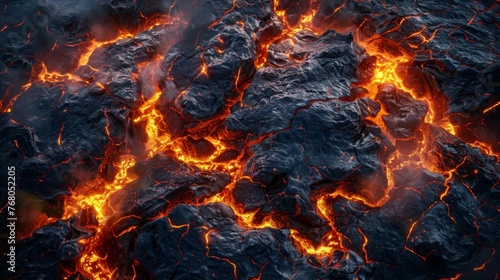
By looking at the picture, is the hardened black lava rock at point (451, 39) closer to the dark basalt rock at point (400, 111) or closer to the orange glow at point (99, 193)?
the dark basalt rock at point (400, 111)

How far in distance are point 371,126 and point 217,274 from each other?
3000mm

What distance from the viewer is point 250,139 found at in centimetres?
462

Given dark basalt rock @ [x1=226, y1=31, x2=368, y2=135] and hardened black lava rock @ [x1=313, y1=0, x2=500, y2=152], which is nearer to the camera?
dark basalt rock @ [x1=226, y1=31, x2=368, y2=135]

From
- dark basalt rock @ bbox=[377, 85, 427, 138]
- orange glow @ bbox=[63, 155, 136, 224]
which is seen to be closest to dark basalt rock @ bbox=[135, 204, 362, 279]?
orange glow @ bbox=[63, 155, 136, 224]

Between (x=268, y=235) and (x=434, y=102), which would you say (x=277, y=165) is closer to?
(x=268, y=235)

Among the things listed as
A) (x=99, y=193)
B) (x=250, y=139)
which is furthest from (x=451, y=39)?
(x=99, y=193)

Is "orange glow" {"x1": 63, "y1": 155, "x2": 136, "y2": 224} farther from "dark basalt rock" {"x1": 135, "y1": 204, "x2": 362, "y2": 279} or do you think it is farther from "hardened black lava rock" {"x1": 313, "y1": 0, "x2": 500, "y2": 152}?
"hardened black lava rock" {"x1": 313, "y1": 0, "x2": 500, "y2": 152}

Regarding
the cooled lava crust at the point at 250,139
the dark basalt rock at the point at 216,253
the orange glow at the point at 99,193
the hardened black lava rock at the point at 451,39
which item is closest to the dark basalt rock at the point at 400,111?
the cooled lava crust at the point at 250,139

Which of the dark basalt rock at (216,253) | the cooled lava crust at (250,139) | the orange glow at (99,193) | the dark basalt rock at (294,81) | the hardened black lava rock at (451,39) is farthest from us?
the hardened black lava rock at (451,39)

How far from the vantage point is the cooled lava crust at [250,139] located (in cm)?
393

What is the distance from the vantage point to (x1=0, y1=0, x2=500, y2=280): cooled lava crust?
3926mm

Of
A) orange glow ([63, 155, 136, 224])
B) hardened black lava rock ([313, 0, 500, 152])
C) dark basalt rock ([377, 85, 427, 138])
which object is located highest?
hardened black lava rock ([313, 0, 500, 152])

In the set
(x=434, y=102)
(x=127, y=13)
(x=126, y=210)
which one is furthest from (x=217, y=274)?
(x=127, y=13)

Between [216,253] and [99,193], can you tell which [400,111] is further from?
[99,193]
